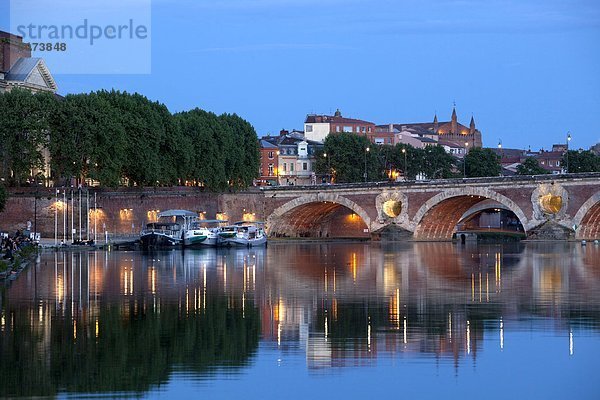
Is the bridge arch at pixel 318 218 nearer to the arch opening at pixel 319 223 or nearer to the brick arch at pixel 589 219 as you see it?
the arch opening at pixel 319 223

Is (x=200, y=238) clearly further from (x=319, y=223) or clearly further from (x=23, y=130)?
(x=319, y=223)

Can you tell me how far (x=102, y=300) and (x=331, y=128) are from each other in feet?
418

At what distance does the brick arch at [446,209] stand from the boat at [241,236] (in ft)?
50.2

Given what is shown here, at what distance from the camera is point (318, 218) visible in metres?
110

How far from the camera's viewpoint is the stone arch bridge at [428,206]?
86.4m

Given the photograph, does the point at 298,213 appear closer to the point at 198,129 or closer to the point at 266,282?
the point at 198,129

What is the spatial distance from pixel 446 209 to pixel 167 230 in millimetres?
25522

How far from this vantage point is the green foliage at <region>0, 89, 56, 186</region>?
83250 millimetres

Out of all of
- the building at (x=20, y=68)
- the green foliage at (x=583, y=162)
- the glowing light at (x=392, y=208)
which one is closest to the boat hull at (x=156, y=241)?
the building at (x=20, y=68)

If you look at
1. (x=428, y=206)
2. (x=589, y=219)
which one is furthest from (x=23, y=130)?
(x=589, y=219)

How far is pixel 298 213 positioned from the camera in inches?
4166

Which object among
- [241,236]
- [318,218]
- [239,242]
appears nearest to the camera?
[239,242]

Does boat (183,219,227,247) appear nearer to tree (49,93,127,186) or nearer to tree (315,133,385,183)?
tree (49,93,127,186)

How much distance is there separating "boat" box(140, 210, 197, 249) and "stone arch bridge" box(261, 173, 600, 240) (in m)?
13.8
